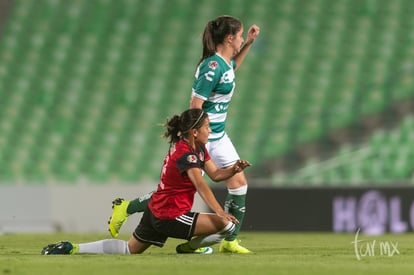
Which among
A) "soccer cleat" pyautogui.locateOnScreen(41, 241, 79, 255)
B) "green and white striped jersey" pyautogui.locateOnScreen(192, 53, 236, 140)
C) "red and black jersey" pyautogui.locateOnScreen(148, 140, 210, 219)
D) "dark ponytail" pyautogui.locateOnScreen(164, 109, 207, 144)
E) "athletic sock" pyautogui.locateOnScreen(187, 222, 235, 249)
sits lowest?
"soccer cleat" pyautogui.locateOnScreen(41, 241, 79, 255)

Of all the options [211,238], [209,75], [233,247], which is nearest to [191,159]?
[211,238]

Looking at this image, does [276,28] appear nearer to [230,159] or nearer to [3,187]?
[3,187]

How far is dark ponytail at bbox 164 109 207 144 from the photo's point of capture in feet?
24.2

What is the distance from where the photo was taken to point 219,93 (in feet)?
26.1

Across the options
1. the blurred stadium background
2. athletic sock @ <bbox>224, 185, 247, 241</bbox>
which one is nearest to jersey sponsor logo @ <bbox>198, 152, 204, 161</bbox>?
athletic sock @ <bbox>224, 185, 247, 241</bbox>

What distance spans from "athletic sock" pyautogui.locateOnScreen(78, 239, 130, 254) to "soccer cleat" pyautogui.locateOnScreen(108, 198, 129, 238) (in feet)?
1.53

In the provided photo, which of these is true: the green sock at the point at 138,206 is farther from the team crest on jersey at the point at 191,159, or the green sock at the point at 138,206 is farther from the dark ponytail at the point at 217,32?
the dark ponytail at the point at 217,32

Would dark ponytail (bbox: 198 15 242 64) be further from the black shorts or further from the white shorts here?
the black shorts

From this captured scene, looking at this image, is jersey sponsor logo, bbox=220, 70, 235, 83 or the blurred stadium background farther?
the blurred stadium background

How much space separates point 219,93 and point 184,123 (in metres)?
0.66

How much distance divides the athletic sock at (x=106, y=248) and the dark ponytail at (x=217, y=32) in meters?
1.44

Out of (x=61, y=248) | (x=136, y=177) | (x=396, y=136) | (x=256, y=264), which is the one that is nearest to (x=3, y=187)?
(x=136, y=177)

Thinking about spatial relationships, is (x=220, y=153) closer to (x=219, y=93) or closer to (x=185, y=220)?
(x=219, y=93)

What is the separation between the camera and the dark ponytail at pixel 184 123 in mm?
7367
